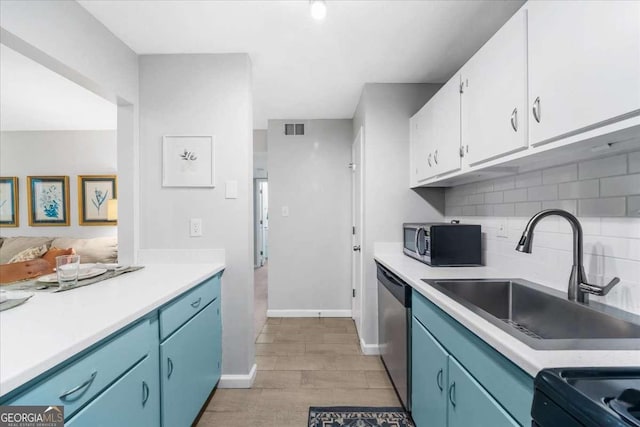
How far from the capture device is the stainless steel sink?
2.70 ft

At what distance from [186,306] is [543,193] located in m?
1.96

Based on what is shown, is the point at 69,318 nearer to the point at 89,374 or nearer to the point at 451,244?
the point at 89,374

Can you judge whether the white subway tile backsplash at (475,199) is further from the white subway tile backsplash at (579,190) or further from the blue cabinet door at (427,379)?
the blue cabinet door at (427,379)

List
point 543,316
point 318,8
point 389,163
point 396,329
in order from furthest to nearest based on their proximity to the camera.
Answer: point 389,163, point 396,329, point 318,8, point 543,316

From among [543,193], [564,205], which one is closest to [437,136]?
[543,193]

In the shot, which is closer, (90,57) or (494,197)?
(90,57)

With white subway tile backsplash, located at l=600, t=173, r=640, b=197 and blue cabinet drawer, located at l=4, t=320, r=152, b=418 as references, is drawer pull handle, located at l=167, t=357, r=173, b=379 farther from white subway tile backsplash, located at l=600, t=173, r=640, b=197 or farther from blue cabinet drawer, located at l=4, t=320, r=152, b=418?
white subway tile backsplash, located at l=600, t=173, r=640, b=197

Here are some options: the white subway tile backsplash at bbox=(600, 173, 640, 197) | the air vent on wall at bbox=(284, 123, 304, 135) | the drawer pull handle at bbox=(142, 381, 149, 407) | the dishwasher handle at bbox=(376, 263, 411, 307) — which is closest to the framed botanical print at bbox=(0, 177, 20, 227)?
the air vent on wall at bbox=(284, 123, 304, 135)

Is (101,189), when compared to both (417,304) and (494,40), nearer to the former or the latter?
(417,304)

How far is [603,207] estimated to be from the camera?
1186 millimetres

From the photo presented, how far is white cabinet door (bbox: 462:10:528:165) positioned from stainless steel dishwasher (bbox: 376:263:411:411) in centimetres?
88

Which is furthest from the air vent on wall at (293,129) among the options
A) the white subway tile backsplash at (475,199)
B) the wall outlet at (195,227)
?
the white subway tile backsplash at (475,199)

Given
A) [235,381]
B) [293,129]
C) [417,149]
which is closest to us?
[235,381]

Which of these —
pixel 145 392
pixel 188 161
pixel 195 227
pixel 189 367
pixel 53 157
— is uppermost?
pixel 53 157
